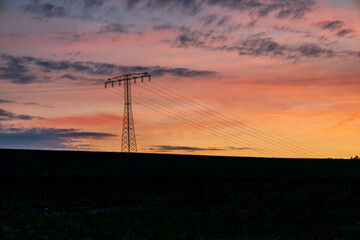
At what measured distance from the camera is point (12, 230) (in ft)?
76.5

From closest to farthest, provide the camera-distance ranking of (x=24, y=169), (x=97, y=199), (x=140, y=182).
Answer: (x=97, y=199) → (x=140, y=182) → (x=24, y=169)

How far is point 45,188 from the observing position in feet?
150

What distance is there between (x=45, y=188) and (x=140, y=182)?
11.1 m

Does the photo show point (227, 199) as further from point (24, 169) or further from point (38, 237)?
point (24, 169)

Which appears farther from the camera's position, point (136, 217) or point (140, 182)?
point (140, 182)

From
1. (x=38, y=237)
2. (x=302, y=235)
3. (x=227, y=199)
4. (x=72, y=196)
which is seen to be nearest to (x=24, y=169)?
(x=72, y=196)

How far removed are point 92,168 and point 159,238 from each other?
5117cm

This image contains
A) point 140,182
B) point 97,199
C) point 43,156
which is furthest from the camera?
point 43,156

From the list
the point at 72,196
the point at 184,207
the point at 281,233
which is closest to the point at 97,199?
the point at 72,196

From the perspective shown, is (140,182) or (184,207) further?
(140,182)

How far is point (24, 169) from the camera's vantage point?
67.9m

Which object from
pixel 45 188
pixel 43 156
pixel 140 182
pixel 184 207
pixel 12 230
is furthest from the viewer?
pixel 43 156

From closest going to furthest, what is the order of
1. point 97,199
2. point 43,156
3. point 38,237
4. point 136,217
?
point 38,237 → point 136,217 → point 97,199 → point 43,156

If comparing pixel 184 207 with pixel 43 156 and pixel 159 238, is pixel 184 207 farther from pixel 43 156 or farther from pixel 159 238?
pixel 43 156
